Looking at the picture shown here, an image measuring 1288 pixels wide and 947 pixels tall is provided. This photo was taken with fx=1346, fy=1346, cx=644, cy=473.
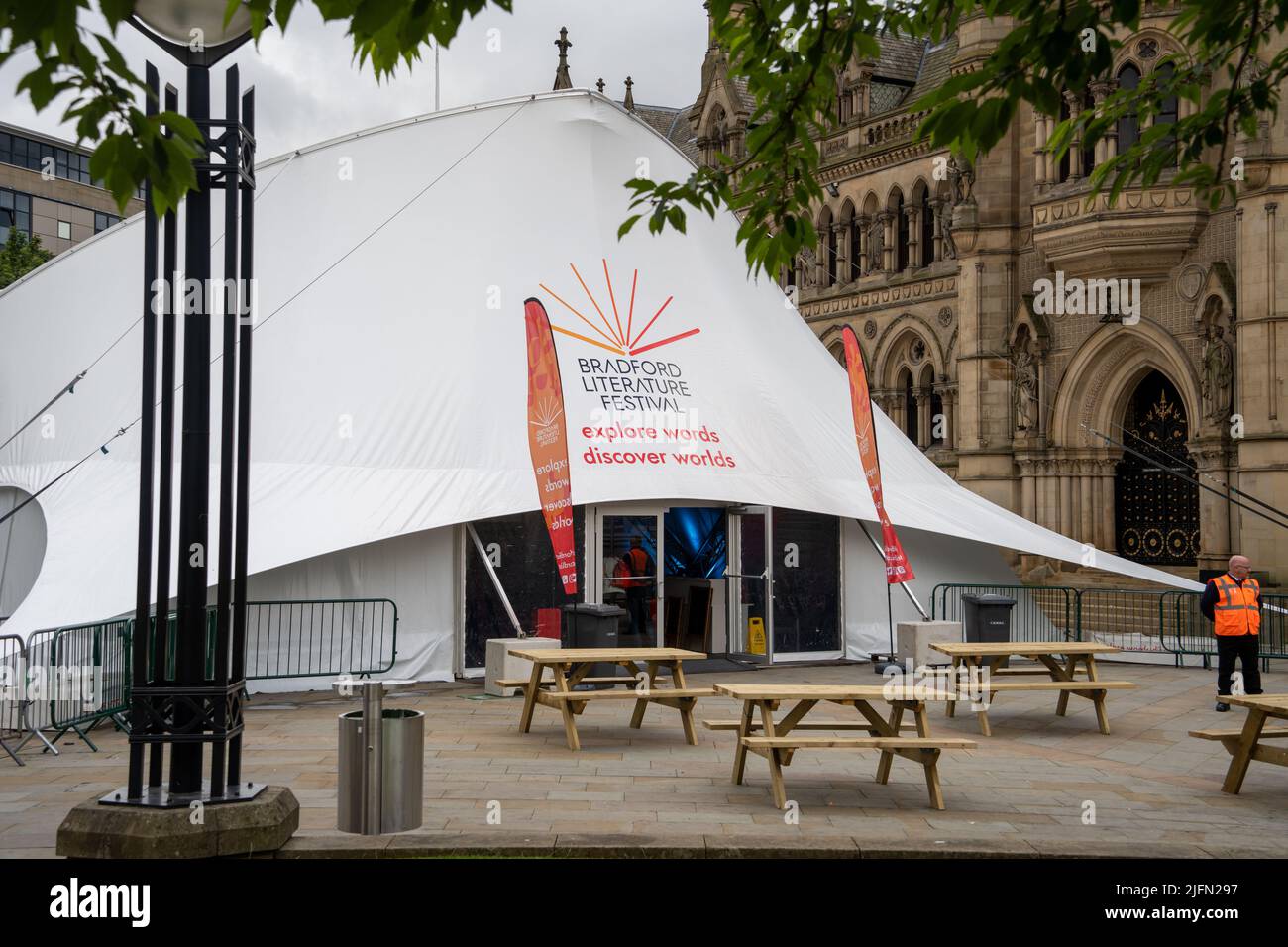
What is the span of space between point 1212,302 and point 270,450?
19016mm

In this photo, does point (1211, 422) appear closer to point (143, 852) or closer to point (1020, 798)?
point (1020, 798)

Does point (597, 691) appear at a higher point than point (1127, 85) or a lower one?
lower

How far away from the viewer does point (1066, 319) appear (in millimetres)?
29609

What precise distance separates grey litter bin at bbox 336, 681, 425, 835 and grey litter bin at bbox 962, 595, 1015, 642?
10576 millimetres

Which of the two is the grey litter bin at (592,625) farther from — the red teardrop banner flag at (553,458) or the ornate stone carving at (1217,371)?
the ornate stone carving at (1217,371)

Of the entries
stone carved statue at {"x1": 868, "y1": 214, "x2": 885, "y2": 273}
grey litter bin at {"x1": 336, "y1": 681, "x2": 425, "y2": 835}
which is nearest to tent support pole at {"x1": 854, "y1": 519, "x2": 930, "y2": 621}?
grey litter bin at {"x1": 336, "y1": 681, "x2": 425, "y2": 835}

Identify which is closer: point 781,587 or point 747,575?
point 747,575

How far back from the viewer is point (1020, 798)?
28.2ft

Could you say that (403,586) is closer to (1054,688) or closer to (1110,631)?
(1054,688)

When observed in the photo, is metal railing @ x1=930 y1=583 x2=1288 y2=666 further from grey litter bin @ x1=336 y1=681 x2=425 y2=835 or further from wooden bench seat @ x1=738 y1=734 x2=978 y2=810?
grey litter bin @ x1=336 y1=681 x2=425 y2=835

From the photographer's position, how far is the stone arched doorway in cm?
2797

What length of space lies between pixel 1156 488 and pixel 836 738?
900 inches

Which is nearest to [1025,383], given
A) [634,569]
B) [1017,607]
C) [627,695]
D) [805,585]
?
[1017,607]

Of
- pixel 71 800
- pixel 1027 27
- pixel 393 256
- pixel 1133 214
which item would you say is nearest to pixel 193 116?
pixel 1027 27
